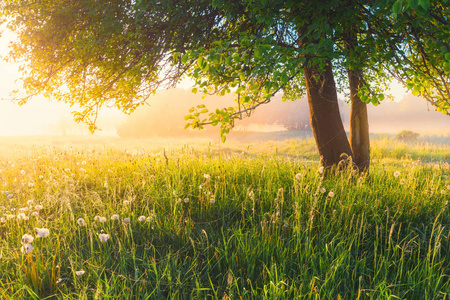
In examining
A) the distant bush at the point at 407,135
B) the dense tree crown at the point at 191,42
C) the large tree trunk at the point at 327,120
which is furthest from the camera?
the distant bush at the point at 407,135

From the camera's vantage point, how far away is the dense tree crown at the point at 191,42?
4.91 m

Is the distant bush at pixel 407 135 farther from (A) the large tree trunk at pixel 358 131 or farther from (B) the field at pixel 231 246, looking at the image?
(B) the field at pixel 231 246

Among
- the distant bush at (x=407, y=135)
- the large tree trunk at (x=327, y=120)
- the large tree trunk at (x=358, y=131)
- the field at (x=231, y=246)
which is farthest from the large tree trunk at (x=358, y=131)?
the distant bush at (x=407, y=135)

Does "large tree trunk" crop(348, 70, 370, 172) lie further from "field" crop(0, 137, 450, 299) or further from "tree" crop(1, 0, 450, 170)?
"field" crop(0, 137, 450, 299)

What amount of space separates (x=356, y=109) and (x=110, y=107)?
20.9ft

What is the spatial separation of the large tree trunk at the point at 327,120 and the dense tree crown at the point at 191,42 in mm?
330

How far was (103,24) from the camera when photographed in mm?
5918

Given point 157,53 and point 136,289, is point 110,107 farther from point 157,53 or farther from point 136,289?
point 136,289

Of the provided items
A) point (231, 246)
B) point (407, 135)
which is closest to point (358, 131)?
A: point (231, 246)

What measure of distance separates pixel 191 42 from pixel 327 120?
3397mm

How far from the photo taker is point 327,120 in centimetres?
667

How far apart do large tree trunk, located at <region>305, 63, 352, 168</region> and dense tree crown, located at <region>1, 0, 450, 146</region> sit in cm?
33

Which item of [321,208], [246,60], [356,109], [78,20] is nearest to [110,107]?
[78,20]

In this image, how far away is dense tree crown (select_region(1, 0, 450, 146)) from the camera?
4.91 metres
